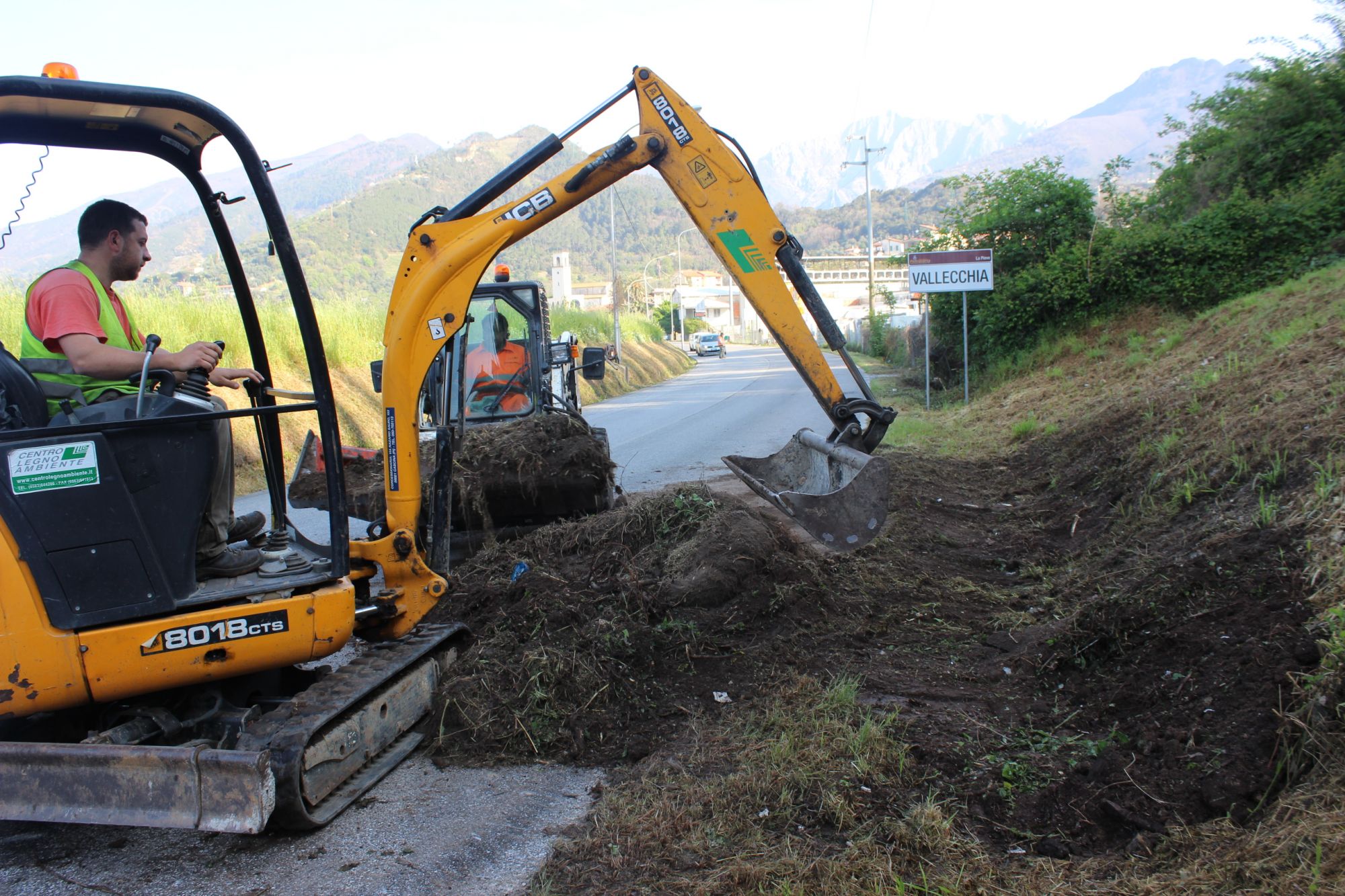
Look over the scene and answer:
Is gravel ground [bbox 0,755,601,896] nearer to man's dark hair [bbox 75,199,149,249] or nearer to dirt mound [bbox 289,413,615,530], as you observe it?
man's dark hair [bbox 75,199,149,249]

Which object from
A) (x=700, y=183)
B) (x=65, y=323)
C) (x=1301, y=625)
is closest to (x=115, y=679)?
(x=65, y=323)

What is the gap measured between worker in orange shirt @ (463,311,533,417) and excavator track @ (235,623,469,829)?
383cm

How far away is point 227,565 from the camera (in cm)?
400

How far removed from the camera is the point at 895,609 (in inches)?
221

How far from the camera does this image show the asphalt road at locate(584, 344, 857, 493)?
41.6 feet

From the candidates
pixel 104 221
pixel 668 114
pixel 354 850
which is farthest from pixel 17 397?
pixel 668 114

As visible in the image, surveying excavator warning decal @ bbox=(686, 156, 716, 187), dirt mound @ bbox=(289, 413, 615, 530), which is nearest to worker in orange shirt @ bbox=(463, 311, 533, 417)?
dirt mound @ bbox=(289, 413, 615, 530)

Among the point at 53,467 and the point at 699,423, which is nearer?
the point at 53,467

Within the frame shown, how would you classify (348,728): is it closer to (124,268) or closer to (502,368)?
→ (124,268)

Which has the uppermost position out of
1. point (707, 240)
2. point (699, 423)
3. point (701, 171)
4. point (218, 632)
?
point (701, 171)

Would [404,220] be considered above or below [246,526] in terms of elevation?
above

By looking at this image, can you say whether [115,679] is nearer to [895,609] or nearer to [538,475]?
[538,475]

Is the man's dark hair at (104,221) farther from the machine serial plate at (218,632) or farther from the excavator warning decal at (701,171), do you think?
the excavator warning decal at (701,171)

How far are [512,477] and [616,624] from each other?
79.3 inches
